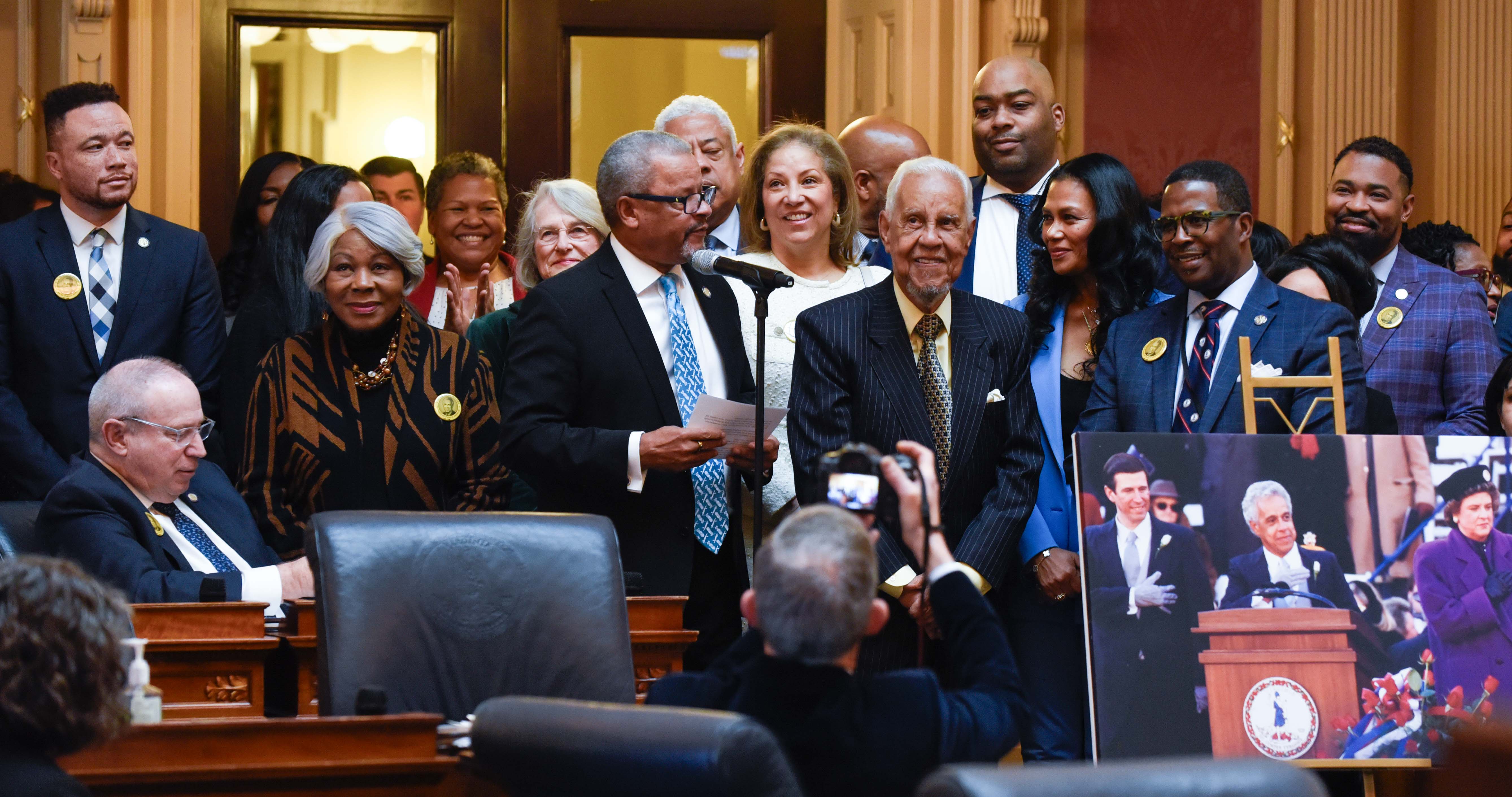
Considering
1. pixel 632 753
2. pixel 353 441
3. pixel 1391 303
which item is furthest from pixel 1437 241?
pixel 632 753

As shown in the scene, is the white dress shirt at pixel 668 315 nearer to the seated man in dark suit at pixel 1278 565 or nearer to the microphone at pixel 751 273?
the microphone at pixel 751 273

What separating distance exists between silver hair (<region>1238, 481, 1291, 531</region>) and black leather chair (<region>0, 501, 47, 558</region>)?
8.11 ft

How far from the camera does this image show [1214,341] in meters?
3.78

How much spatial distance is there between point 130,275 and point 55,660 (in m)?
2.60

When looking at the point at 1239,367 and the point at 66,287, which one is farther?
the point at 66,287

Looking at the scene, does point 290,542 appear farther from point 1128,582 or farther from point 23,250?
point 1128,582

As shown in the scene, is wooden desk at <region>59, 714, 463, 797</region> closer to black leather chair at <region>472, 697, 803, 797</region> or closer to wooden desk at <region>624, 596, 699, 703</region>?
black leather chair at <region>472, 697, 803, 797</region>

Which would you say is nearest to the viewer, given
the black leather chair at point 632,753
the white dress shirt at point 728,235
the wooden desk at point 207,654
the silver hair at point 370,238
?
the black leather chair at point 632,753

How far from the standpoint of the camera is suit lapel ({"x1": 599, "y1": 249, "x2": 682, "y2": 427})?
149 inches

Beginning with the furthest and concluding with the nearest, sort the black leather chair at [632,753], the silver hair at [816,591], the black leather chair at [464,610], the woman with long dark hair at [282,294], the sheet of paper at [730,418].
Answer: the woman with long dark hair at [282,294], the sheet of paper at [730,418], the black leather chair at [464,610], the silver hair at [816,591], the black leather chair at [632,753]

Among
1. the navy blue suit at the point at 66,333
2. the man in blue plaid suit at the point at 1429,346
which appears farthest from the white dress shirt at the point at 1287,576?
the navy blue suit at the point at 66,333

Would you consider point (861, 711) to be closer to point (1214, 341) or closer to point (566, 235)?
point (1214, 341)

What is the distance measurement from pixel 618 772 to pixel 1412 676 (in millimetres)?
2210

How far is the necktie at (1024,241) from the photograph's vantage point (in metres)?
4.45
